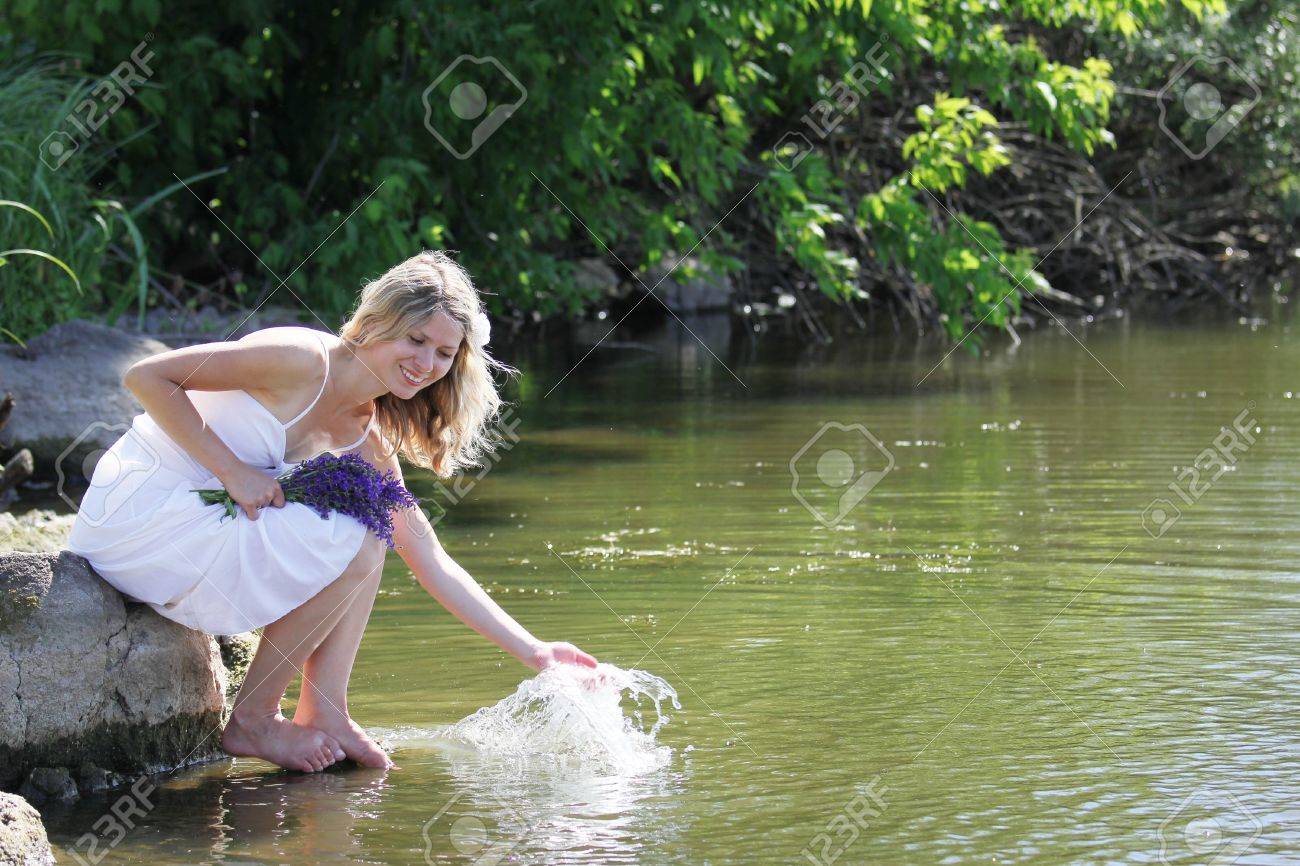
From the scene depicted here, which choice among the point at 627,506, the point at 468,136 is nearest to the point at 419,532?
the point at 627,506

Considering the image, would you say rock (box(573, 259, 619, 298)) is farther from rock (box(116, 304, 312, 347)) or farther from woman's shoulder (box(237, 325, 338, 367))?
woman's shoulder (box(237, 325, 338, 367))

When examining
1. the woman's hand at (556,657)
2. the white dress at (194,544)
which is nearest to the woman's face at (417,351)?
the white dress at (194,544)

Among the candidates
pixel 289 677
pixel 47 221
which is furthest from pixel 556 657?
pixel 47 221

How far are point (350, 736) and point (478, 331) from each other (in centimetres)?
99

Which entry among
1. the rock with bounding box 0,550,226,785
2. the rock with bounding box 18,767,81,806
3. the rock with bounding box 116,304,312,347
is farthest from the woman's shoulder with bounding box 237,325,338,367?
the rock with bounding box 116,304,312,347

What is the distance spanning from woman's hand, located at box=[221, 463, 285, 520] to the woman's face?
1.22 feet

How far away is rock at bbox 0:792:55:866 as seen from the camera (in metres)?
3.21

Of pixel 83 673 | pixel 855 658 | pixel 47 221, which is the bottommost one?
pixel 855 658

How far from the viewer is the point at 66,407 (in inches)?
314

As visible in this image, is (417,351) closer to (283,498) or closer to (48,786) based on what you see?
(283,498)

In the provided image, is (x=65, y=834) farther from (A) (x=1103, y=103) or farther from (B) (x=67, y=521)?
(A) (x=1103, y=103)

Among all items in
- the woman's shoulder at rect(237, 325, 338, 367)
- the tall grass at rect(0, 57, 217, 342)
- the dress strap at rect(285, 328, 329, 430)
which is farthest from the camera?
the tall grass at rect(0, 57, 217, 342)

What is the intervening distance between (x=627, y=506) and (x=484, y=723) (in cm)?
304

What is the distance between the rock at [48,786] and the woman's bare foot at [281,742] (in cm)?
37
